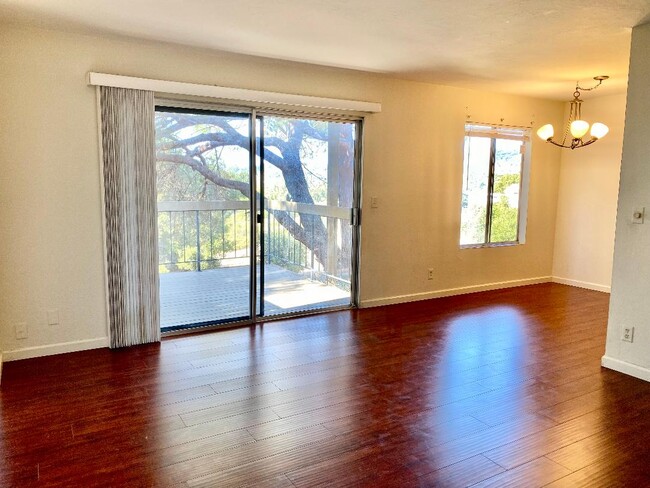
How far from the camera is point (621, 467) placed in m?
2.36

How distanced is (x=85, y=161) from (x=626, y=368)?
4.35 metres

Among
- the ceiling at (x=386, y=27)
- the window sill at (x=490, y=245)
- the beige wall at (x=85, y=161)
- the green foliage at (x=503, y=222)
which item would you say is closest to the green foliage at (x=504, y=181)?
the green foliage at (x=503, y=222)

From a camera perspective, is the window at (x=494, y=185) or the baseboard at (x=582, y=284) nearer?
the window at (x=494, y=185)

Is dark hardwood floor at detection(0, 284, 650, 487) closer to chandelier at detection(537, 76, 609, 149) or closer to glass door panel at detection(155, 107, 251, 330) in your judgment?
glass door panel at detection(155, 107, 251, 330)

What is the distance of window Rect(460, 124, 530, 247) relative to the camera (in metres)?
5.90

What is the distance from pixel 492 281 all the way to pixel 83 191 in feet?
15.9

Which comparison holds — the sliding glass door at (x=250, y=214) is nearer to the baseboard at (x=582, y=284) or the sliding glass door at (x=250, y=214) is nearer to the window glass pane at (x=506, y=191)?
the window glass pane at (x=506, y=191)

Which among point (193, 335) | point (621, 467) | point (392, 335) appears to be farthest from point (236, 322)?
point (621, 467)

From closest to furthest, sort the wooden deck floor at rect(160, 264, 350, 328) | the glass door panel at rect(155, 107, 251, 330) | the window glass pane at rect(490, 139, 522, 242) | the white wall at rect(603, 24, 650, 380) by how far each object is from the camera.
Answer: the white wall at rect(603, 24, 650, 380)
the glass door panel at rect(155, 107, 251, 330)
the wooden deck floor at rect(160, 264, 350, 328)
the window glass pane at rect(490, 139, 522, 242)

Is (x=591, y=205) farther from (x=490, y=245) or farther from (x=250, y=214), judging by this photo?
(x=250, y=214)

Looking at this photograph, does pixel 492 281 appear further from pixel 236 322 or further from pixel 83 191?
pixel 83 191

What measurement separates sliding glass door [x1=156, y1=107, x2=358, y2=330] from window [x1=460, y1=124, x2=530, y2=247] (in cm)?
171

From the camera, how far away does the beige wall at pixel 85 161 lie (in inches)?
136

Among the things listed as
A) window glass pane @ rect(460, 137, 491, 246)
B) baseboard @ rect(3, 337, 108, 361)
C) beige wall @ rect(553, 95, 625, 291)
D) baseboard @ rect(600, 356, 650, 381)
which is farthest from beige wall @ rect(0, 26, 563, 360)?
baseboard @ rect(600, 356, 650, 381)
